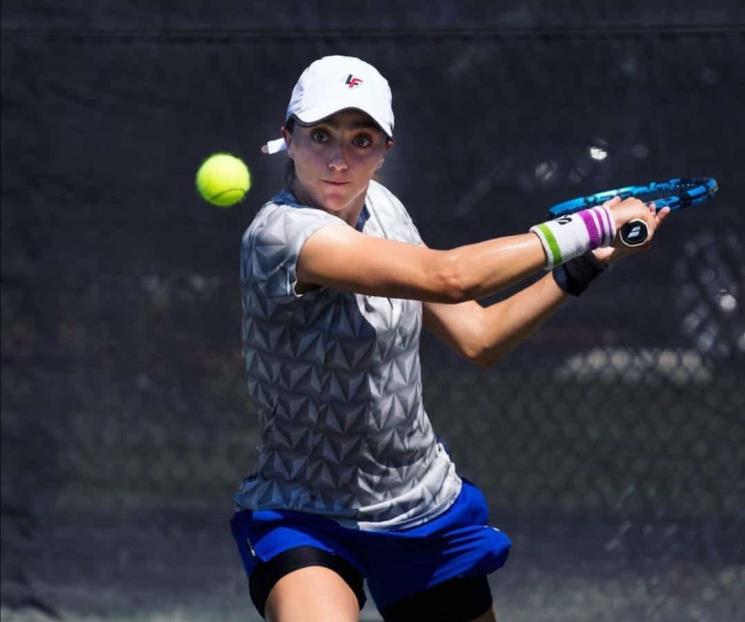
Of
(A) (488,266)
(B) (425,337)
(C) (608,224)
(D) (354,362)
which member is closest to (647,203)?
(C) (608,224)

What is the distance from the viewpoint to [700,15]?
4.03 m

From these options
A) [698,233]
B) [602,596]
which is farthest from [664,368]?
[602,596]

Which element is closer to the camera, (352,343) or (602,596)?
(352,343)

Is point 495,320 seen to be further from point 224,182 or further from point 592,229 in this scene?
point 224,182

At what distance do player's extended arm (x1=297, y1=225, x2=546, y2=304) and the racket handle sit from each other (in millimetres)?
223

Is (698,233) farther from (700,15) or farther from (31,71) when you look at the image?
(31,71)

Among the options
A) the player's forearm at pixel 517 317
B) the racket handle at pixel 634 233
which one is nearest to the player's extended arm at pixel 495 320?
the player's forearm at pixel 517 317

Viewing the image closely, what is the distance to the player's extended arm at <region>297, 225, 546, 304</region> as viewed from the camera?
2.59m

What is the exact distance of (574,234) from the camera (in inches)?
104

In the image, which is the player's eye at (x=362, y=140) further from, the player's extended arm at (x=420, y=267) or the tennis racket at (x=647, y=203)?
the tennis racket at (x=647, y=203)

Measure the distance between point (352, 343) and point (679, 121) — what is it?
1.64 m

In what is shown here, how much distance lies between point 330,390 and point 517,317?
481 millimetres

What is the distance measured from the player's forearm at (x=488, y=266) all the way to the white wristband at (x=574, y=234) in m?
0.02

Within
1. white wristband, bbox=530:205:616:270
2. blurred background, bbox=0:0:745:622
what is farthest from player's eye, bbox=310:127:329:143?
blurred background, bbox=0:0:745:622
